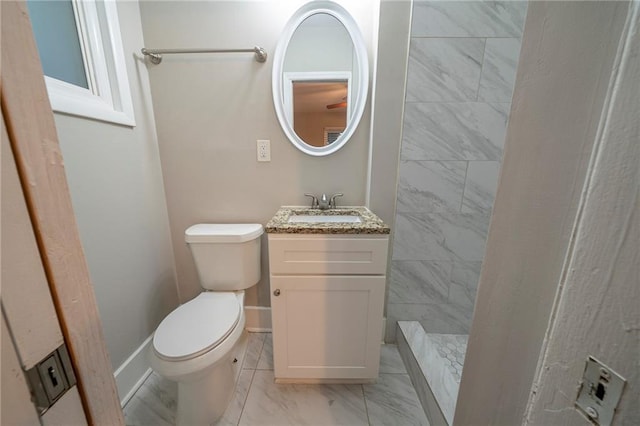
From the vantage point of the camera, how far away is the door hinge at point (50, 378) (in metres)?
0.26

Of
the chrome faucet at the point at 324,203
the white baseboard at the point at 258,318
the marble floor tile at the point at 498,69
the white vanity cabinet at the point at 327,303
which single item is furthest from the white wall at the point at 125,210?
the marble floor tile at the point at 498,69

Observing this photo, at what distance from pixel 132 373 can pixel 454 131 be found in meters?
2.11

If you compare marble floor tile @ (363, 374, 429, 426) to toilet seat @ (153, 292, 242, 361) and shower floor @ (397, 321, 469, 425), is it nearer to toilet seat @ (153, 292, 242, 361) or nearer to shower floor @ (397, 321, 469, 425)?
shower floor @ (397, 321, 469, 425)

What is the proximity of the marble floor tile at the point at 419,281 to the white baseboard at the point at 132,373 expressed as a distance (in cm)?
138

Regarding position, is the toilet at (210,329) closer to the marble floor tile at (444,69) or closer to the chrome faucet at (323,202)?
the chrome faucet at (323,202)

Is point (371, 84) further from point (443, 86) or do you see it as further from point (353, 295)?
point (353, 295)

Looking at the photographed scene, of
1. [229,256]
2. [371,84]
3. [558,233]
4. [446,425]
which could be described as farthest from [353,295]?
[371,84]

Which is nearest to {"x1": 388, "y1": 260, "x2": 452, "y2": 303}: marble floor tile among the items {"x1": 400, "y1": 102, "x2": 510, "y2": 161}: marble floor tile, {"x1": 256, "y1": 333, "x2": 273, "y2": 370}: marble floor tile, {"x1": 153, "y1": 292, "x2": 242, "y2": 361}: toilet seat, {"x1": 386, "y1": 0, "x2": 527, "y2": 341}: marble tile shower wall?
{"x1": 386, "y1": 0, "x2": 527, "y2": 341}: marble tile shower wall

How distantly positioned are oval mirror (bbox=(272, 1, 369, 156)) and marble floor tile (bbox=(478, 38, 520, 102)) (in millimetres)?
597

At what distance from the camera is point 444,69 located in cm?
118

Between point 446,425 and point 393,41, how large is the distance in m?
1.75

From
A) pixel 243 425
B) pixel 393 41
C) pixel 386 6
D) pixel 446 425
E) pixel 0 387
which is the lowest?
pixel 243 425

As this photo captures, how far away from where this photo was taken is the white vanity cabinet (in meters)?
1.05

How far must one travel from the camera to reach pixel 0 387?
0.23m
